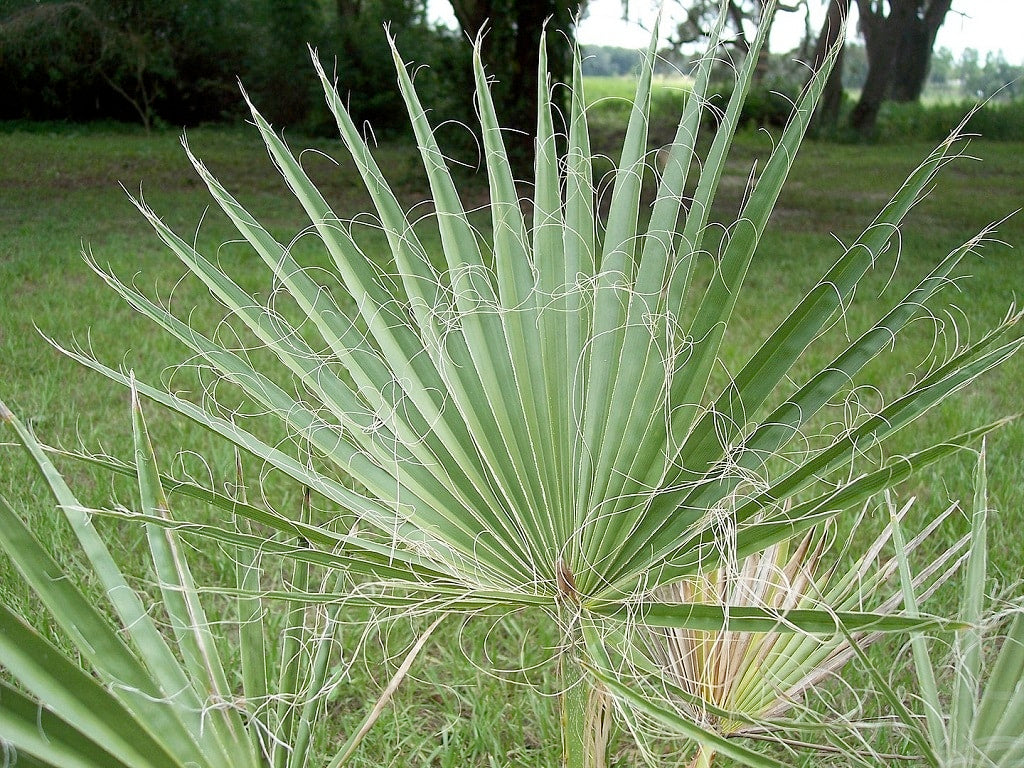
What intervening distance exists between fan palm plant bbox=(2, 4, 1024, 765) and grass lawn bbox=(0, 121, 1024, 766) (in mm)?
210

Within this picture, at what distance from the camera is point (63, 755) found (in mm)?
658

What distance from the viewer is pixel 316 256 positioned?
5.38 m

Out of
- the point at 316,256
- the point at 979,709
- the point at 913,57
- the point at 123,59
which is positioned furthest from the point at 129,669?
the point at 913,57

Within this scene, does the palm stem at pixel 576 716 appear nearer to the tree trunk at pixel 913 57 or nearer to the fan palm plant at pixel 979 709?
the fan palm plant at pixel 979 709

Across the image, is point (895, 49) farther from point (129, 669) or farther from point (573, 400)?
point (129, 669)

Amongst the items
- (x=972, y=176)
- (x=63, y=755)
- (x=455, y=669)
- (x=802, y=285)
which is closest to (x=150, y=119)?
(x=802, y=285)

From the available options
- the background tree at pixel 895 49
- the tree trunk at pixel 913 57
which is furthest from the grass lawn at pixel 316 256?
the tree trunk at pixel 913 57

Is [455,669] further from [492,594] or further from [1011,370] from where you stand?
[1011,370]

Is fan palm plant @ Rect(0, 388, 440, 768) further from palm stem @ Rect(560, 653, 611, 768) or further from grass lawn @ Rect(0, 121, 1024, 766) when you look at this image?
palm stem @ Rect(560, 653, 611, 768)

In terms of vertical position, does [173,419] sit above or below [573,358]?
below

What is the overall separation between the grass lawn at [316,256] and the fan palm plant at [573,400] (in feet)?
0.69

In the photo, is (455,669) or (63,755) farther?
(455,669)

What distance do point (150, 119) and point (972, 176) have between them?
34.5 feet

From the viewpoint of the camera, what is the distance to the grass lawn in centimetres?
179
